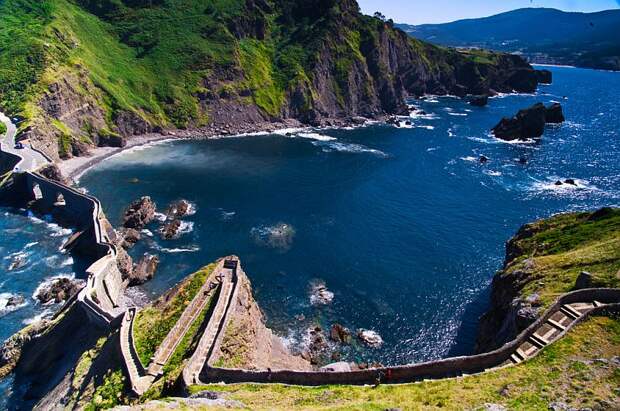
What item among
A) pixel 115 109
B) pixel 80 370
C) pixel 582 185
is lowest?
pixel 582 185

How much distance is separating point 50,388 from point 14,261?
1530 inches

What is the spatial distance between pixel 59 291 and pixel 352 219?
62149mm

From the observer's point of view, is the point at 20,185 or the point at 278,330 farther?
the point at 20,185

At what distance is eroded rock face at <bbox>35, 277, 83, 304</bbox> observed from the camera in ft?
241

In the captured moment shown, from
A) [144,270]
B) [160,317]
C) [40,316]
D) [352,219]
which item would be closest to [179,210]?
[144,270]

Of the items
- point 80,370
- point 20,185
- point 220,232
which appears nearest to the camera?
point 80,370

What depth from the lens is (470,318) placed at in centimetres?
7169

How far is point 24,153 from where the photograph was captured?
390 ft

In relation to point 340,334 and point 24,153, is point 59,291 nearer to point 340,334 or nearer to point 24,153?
point 340,334

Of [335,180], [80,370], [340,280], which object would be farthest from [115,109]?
[80,370]

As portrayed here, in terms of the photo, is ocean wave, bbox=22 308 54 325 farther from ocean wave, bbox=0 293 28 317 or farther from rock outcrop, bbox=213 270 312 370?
rock outcrop, bbox=213 270 312 370

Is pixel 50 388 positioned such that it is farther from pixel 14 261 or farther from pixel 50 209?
pixel 50 209

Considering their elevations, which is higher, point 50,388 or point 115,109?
point 115,109

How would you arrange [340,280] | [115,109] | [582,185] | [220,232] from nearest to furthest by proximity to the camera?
[340,280] → [220,232] → [582,185] → [115,109]
